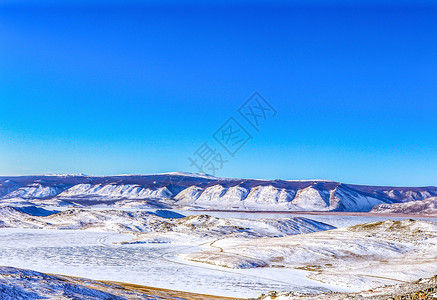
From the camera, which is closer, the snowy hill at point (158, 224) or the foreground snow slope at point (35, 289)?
the foreground snow slope at point (35, 289)

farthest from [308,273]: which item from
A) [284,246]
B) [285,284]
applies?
[284,246]

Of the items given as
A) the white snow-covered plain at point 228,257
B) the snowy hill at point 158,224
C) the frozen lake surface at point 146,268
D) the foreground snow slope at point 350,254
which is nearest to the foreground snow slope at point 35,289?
the frozen lake surface at point 146,268

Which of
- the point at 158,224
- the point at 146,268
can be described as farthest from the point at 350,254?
the point at 158,224

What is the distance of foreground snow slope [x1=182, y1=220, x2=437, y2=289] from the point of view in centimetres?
5200

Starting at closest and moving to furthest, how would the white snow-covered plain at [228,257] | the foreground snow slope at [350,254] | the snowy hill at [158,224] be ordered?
the white snow-covered plain at [228,257]
the foreground snow slope at [350,254]
the snowy hill at [158,224]

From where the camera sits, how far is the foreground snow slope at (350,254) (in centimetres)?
5200

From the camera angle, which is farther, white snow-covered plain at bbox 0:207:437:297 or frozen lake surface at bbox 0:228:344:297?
white snow-covered plain at bbox 0:207:437:297

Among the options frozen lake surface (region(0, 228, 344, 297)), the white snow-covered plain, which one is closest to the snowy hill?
the white snow-covered plain

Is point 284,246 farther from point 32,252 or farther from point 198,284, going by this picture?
point 32,252

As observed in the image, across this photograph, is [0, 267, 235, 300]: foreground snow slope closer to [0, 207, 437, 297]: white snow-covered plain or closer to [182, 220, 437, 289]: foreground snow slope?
[0, 207, 437, 297]: white snow-covered plain

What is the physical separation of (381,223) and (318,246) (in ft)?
97.1

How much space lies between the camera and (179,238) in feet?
303

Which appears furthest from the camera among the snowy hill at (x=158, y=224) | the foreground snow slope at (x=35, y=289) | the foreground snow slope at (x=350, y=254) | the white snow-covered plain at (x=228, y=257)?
the snowy hill at (x=158, y=224)

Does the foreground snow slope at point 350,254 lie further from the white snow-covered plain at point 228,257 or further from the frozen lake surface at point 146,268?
the frozen lake surface at point 146,268
